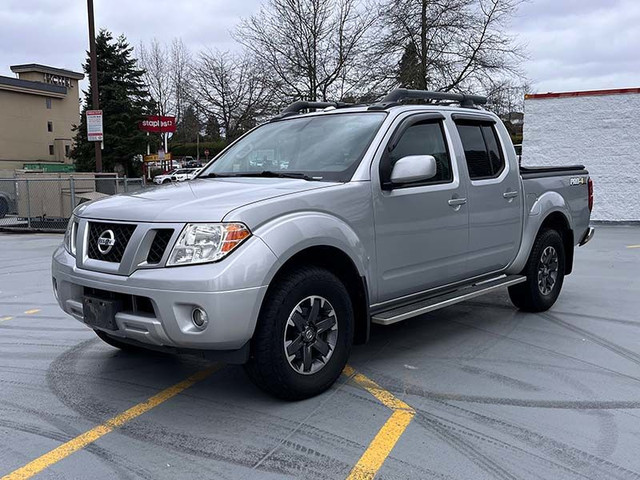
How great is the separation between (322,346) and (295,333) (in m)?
0.26

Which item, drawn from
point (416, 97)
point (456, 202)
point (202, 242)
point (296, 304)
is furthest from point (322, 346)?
point (416, 97)

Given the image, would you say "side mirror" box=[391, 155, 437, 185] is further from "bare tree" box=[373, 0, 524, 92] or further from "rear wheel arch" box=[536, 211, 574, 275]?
"bare tree" box=[373, 0, 524, 92]

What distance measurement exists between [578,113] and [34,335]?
13647mm

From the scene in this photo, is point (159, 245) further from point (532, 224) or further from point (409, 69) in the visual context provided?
point (409, 69)

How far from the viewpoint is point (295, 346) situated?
12.7ft

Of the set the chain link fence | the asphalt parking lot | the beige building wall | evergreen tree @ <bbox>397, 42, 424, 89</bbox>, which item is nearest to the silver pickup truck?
the asphalt parking lot

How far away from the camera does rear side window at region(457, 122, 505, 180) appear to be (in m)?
5.49

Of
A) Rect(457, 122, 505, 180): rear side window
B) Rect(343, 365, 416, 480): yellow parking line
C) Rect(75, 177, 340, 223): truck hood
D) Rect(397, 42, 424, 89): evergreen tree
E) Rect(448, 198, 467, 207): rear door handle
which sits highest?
Rect(397, 42, 424, 89): evergreen tree

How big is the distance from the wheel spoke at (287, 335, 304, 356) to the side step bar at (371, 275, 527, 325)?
26.4 inches

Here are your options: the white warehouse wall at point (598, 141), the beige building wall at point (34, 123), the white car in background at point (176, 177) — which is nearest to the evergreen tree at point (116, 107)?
the white car in background at point (176, 177)

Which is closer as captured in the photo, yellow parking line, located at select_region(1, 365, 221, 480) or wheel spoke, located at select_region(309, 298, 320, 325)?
yellow parking line, located at select_region(1, 365, 221, 480)

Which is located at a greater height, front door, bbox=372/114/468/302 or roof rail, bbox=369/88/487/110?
roof rail, bbox=369/88/487/110

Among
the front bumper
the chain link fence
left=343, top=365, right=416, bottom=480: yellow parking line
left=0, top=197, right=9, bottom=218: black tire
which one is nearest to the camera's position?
left=343, top=365, right=416, bottom=480: yellow parking line

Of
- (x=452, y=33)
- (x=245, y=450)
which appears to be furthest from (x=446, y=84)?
(x=245, y=450)
